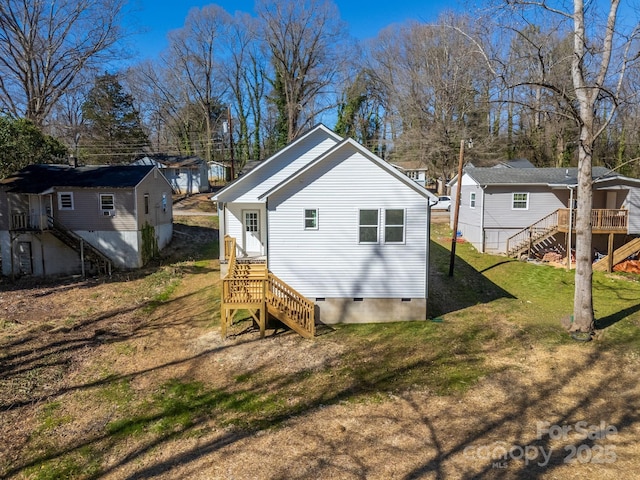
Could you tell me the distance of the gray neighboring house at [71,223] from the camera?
22297mm

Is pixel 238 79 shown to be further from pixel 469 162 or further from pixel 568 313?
pixel 568 313

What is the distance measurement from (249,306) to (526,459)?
841 centimetres

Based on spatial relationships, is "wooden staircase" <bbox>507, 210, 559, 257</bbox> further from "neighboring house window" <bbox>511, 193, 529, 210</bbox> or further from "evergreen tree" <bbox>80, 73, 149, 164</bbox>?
"evergreen tree" <bbox>80, 73, 149, 164</bbox>

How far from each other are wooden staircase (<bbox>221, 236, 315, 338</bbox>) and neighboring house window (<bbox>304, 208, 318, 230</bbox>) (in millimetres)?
2078

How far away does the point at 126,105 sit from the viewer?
4978cm

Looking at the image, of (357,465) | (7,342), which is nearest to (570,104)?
(357,465)

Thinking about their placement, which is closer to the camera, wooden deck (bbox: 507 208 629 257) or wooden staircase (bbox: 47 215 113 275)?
wooden deck (bbox: 507 208 629 257)

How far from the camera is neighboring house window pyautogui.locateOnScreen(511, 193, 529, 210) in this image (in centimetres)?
2484

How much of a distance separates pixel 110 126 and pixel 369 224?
46181 mm

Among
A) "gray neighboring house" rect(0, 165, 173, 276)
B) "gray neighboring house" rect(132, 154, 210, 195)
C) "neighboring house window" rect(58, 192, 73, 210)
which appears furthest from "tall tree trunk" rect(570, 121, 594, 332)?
"gray neighboring house" rect(132, 154, 210, 195)

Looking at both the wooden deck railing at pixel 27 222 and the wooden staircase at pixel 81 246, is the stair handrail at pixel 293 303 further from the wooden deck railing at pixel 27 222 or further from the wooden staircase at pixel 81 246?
the wooden deck railing at pixel 27 222

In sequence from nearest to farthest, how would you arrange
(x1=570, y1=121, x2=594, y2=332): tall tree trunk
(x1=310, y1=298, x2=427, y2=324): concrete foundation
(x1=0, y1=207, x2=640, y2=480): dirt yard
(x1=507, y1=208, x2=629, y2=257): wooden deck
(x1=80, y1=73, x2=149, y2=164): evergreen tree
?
1. (x1=0, y1=207, x2=640, y2=480): dirt yard
2. (x1=570, y1=121, x2=594, y2=332): tall tree trunk
3. (x1=310, y1=298, x2=427, y2=324): concrete foundation
4. (x1=507, y1=208, x2=629, y2=257): wooden deck
5. (x1=80, y1=73, x2=149, y2=164): evergreen tree

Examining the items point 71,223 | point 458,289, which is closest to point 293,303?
point 458,289

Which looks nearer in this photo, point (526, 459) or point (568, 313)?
point (526, 459)
